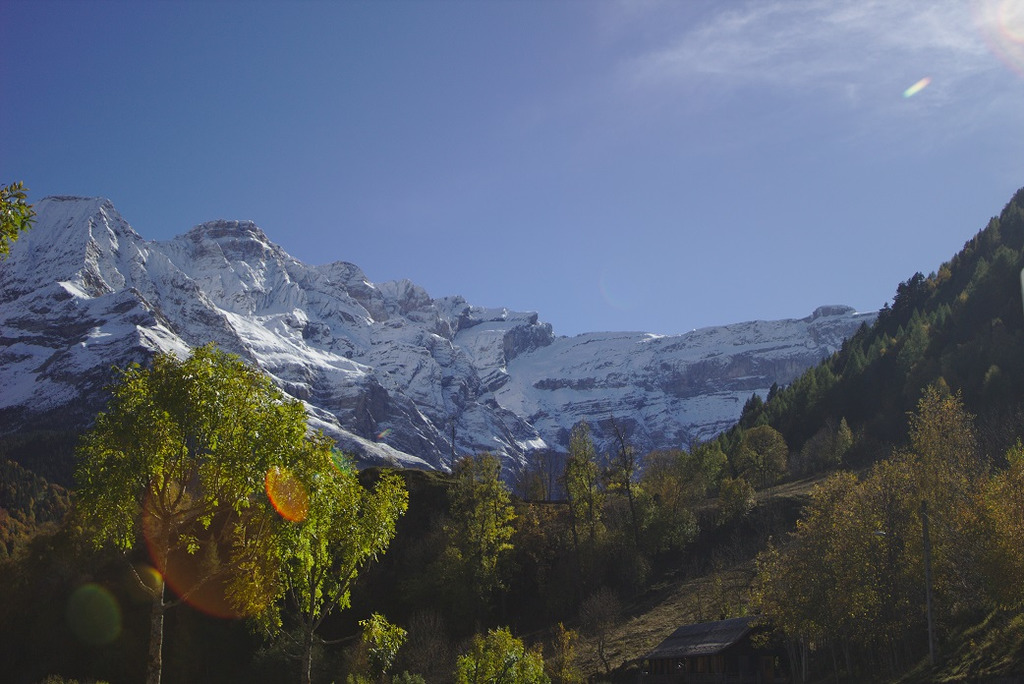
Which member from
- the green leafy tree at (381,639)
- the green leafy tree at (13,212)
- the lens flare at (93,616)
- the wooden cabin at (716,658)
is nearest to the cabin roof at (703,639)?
the wooden cabin at (716,658)

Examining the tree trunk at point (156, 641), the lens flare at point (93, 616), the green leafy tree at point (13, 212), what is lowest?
the lens flare at point (93, 616)

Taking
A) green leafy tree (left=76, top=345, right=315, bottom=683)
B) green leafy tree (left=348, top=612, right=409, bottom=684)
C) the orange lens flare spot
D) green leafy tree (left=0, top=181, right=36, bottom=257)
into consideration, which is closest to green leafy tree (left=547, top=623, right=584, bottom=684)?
green leafy tree (left=348, top=612, right=409, bottom=684)

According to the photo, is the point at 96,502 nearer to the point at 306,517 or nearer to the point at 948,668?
the point at 306,517

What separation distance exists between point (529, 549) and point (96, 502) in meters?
60.1

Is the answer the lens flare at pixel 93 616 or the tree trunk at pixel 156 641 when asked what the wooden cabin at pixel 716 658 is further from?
the tree trunk at pixel 156 641

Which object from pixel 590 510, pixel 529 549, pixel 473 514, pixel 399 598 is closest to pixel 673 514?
pixel 590 510

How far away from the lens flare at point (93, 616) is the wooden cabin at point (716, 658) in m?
37.5

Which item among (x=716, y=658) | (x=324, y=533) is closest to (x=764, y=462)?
(x=716, y=658)

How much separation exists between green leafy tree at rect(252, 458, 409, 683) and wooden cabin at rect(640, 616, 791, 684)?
31.9m

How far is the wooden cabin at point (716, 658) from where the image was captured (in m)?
48.8

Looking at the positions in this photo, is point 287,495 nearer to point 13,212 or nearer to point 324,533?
point 324,533

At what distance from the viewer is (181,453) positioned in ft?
53.9

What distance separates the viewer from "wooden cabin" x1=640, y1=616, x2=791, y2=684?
48750 millimetres

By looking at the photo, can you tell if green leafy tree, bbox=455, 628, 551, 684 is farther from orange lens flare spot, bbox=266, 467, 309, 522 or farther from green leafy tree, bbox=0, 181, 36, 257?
green leafy tree, bbox=0, 181, 36, 257
